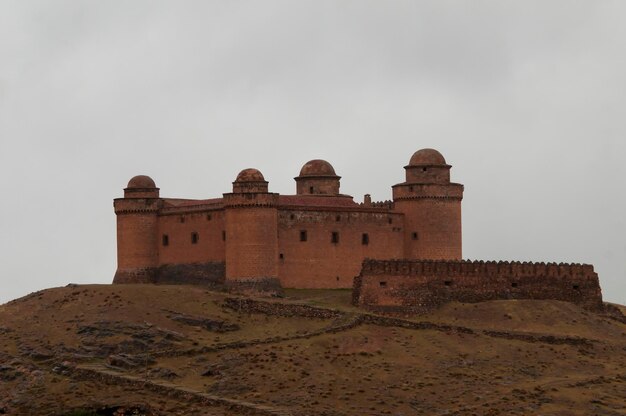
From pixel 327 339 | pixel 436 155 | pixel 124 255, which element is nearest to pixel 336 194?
pixel 436 155

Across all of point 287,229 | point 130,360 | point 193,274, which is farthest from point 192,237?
point 130,360

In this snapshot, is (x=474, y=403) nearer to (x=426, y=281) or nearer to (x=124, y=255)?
(x=426, y=281)

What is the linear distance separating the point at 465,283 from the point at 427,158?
36.4 feet

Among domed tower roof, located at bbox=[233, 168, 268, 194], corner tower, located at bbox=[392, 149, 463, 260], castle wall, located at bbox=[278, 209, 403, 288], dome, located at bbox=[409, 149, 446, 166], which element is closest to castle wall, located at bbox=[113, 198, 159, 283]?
domed tower roof, located at bbox=[233, 168, 268, 194]

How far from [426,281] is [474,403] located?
602 inches

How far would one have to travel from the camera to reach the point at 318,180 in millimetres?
91750

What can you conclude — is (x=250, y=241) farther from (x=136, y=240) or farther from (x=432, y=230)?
(x=432, y=230)

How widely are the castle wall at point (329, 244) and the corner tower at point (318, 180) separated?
658cm

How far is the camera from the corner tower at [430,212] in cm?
8631

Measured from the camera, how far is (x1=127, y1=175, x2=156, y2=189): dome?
87.1m

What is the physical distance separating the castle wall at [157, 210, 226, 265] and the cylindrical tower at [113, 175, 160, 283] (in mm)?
578

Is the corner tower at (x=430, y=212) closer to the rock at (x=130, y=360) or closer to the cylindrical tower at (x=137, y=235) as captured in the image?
the cylindrical tower at (x=137, y=235)

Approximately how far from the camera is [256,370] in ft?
220

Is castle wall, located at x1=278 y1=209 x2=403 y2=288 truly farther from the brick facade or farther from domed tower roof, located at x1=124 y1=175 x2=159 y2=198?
domed tower roof, located at x1=124 y1=175 x2=159 y2=198
